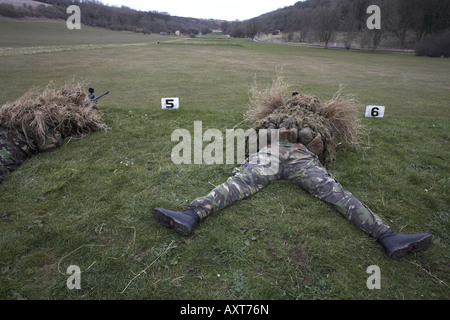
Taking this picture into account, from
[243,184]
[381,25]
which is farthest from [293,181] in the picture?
[381,25]

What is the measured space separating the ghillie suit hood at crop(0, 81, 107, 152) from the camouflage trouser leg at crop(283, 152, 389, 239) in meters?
4.08

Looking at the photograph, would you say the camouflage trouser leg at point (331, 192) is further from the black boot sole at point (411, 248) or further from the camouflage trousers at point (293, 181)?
the black boot sole at point (411, 248)

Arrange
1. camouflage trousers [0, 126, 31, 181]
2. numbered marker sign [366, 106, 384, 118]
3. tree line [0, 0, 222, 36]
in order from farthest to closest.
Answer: tree line [0, 0, 222, 36]
numbered marker sign [366, 106, 384, 118]
camouflage trousers [0, 126, 31, 181]

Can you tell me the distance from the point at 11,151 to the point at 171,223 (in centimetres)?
309

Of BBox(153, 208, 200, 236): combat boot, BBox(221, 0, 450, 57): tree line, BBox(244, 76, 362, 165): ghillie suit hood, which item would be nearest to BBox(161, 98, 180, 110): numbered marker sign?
BBox(244, 76, 362, 165): ghillie suit hood

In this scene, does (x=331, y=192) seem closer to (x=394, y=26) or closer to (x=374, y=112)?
(x=374, y=112)

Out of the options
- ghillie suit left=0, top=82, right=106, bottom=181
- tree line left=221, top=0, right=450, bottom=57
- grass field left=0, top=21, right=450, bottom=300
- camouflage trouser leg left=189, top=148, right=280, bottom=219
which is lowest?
grass field left=0, top=21, right=450, bottom=300

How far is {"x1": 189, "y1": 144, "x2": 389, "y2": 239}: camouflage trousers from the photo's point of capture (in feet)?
8.93

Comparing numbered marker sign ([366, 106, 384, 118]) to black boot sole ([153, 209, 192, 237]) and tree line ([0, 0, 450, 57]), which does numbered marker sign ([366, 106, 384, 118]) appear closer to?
black boot sole ([153, 209, 192, 237])

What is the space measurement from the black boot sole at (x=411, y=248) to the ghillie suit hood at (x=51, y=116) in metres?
5.22

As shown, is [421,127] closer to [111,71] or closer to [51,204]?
[51,204]

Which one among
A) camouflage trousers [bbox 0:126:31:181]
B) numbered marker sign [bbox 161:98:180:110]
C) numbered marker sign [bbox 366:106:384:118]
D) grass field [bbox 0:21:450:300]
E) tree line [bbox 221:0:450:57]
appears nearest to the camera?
grass field [bbox 0:21:450:300]

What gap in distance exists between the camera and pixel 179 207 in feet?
10.1
